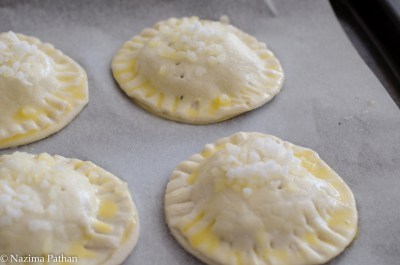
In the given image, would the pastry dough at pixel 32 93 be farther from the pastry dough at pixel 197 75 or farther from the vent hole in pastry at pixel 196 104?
the vent hole in pastry at pixel 196 104

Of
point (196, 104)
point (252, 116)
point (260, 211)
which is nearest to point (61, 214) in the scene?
point (260, 211)

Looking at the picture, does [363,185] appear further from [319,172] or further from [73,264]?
[73,264]

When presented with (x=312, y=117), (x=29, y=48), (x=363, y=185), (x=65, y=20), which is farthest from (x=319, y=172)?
(x=65, y=20)

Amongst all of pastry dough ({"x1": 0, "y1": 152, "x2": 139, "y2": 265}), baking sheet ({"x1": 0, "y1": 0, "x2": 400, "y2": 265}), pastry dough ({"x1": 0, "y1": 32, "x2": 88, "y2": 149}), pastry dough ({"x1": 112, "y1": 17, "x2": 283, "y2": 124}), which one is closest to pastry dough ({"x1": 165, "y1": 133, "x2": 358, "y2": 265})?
baking sheet ({"x1": 0, "y1": 0, "x2": 400, "y2": 265})

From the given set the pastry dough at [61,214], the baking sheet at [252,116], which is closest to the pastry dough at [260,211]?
the baking sheet at [252,116]

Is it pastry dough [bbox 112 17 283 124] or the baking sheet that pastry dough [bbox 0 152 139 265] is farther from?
pastry dough [bbox 112 17 283 124]

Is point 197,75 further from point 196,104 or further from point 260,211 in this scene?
point 260,211

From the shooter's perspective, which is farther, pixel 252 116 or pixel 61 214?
pixel 252 116

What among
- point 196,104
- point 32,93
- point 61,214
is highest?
point 32,93
